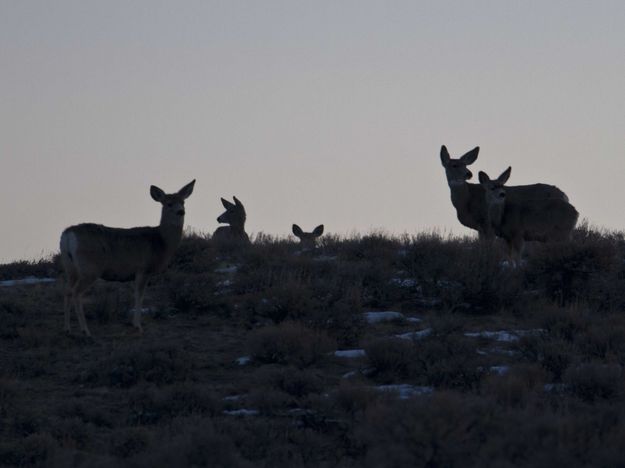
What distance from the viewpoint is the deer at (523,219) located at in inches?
776

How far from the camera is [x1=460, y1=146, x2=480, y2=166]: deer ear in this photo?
70.4ft

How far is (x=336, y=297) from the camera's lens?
15.9m

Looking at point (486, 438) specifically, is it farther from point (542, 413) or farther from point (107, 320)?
point (107, 320)

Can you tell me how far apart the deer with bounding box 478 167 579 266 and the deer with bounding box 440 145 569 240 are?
0.26 m

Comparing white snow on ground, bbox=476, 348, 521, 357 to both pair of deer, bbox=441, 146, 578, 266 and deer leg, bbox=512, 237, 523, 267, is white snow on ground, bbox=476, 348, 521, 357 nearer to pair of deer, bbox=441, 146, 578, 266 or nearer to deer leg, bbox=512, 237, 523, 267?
pair of deer, bbox=441, 146, 578, 266

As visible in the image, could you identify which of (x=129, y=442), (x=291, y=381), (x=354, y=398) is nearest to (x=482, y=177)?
(x=291, y=381)

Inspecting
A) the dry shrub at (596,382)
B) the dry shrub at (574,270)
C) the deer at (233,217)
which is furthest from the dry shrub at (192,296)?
the deer at (233,217)

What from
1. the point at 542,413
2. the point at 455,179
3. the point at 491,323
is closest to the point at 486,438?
the point at 542,413

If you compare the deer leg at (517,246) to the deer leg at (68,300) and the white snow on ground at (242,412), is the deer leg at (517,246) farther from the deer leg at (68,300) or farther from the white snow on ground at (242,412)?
the white snow on ground at (242,412)

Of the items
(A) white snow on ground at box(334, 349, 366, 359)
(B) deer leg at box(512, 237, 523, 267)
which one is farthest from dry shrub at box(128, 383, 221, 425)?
(B) deer leg at box(512, 237, 523, 267)

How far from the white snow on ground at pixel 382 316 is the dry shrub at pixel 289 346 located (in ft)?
6.13

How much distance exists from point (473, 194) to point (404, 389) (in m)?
8.97

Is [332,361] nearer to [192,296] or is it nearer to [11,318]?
[192,296]

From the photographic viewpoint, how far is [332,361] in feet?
44.9
